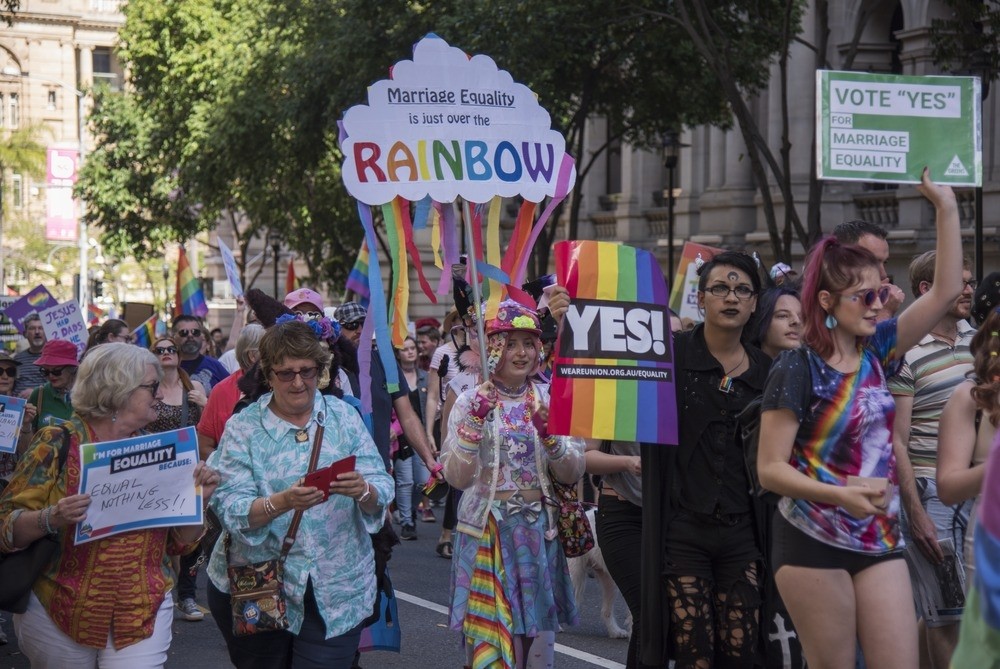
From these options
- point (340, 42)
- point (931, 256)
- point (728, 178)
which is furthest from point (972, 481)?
point (728, 178)

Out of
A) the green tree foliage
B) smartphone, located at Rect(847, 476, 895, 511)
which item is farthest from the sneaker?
the green tree foliage

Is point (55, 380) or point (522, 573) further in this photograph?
point (55, 380)

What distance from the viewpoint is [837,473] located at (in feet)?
15.5

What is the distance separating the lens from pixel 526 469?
6430mm

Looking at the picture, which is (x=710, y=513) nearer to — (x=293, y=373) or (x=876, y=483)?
(x=876, y=483)

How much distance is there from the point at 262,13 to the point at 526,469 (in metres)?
26.3

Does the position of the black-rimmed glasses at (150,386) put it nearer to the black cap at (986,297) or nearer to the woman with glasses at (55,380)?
the black cap at (986,297)

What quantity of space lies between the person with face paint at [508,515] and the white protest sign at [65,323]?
826cm

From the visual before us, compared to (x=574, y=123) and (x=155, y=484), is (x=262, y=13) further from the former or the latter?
(x=155, y=484)

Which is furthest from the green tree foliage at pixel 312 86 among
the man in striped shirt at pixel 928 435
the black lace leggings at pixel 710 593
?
the black lace leggings at pixel 710 593

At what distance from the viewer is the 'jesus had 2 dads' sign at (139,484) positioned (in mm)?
5059

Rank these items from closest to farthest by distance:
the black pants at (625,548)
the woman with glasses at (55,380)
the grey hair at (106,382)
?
the grey hair at (106,382) → the black pants at (625,548) → the woman with glasses at (55,380)

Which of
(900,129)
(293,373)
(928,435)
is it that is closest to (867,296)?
(928,435)

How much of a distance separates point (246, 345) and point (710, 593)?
11.6ft
